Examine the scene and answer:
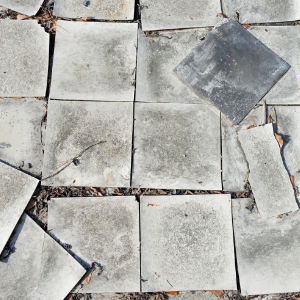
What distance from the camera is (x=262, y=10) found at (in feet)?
9.11

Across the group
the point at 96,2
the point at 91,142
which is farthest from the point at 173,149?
the point at 96,2

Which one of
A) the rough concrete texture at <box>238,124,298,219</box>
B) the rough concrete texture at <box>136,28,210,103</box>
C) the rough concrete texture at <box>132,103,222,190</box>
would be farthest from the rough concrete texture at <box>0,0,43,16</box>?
the rough concrete texture at <box>238,124,298,219</box>

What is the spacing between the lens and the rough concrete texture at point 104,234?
249 centimetres

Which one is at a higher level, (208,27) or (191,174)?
(208,27)

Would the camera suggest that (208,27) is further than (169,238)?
Yes

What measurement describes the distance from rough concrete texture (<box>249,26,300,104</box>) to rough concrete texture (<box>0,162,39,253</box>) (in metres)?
2.99

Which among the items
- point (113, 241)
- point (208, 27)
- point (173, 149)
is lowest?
point (113, 241)

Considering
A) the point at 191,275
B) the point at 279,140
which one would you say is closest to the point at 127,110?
the point at 279,140

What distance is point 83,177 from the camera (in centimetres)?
257

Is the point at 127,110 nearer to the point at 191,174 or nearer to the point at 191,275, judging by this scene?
the point at 191,174

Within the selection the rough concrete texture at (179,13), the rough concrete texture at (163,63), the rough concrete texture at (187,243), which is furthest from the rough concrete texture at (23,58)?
the rough concrete texture at (187,243)

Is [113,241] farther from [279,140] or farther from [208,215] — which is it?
[279,140]

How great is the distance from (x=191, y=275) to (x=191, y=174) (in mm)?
1128

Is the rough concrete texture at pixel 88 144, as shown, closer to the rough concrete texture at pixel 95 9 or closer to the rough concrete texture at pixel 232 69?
the rough concrete texture at pixel 232 69
